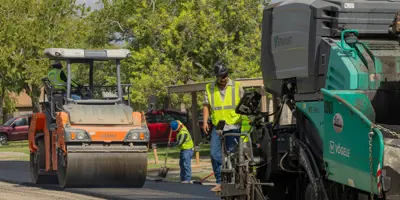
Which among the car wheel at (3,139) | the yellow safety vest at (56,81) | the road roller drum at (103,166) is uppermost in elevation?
the yellow safety vest at (56,81)

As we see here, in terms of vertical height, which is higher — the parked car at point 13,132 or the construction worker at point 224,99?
the construction worker at point 224,99

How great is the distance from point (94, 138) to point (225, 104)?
373cm

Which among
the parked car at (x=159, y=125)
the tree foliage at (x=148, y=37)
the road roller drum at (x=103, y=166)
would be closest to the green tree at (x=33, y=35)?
the tree foliage at (x=148, y=37)

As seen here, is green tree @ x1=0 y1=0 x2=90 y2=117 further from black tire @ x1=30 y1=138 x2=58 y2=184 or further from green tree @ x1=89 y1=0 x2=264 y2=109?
black tire @ x1=30 y1=138 x2=58 y2=184

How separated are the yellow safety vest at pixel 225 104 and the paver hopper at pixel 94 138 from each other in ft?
11.2

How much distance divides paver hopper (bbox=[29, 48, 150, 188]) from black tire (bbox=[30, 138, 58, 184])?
54 centimetres

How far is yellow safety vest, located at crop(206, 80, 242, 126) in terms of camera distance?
12.7 m

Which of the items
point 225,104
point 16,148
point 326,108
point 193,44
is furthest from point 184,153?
point 16,148

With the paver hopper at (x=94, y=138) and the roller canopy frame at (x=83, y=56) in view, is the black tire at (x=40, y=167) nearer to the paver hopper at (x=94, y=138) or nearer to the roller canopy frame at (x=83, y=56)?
the paver hopper at (x=94, y=138)

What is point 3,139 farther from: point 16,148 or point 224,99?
point 224,99

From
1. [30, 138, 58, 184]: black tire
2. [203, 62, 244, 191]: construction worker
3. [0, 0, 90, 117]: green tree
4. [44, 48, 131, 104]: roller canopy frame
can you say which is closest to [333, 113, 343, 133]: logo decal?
[203, 62, 244, 191]: construction worker

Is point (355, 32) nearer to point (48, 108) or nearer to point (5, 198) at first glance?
point (5, 198)

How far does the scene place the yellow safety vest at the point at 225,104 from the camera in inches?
502

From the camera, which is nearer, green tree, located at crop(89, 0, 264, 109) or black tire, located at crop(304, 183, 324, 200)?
black tire, located at crop(304, 183, 324, 200)
